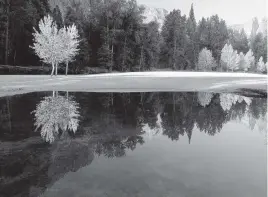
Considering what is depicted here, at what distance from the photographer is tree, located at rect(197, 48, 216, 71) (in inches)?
3676

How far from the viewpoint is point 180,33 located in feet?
309

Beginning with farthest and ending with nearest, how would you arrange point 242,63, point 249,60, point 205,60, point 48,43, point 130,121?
point 249,60 < point 242,63 < point 205,60 < point 48,43 < point 130,121

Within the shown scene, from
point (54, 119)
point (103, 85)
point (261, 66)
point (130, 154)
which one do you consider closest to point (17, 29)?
point (103, 85)

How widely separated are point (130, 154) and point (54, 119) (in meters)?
5.46

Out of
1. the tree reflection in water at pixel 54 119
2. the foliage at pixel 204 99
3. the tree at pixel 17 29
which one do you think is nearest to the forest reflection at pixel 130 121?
the tree reflection in water at pixel 54 119

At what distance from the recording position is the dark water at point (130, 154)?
5.95 meters

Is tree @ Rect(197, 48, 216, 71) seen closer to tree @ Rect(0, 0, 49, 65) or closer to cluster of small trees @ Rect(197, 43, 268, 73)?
cluster of small trees @ Rect(197, 43, 268, 73)

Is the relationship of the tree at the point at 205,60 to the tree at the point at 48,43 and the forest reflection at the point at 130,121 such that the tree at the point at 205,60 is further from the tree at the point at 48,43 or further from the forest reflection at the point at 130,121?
the forest reflection at the point at 130,121

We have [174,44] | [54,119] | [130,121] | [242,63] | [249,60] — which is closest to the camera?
[54,119]

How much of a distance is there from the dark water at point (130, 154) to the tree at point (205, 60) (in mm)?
81410

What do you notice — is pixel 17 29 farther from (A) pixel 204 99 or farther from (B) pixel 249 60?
(B) pixel 249 60

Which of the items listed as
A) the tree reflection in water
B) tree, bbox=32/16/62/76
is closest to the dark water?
the tree reflection in water

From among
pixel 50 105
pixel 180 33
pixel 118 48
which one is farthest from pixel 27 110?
Answer: pixel 180 33

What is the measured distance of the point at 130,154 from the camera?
8.23 meters
